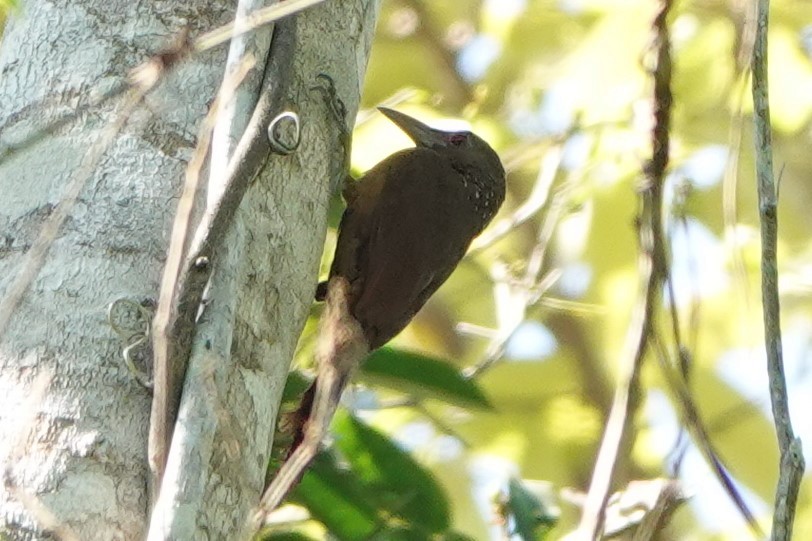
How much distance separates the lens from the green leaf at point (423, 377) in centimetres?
274

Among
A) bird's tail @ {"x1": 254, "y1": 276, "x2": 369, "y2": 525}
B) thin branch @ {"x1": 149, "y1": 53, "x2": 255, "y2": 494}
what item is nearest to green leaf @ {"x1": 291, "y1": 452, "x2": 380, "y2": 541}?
bird's tail @ {"x1": 254, "y1": 276, "x2": 369, "y2": 525}

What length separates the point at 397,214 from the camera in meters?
3.32

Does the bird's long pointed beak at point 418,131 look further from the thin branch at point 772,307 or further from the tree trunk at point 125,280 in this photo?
the thin branch at point 772,307

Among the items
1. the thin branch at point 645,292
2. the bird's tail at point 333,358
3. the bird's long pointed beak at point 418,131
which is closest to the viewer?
the thin branch at point 645,292

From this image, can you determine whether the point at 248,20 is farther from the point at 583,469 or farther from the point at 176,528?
the point at 583,469

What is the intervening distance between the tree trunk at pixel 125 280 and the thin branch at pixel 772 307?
65 centimetres

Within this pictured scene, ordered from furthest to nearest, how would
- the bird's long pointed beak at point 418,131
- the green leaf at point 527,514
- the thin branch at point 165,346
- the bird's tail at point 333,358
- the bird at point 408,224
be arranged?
the bird's long pointed beak at point 418,131 < the bird at point 408,224 < the green leaf at point 527,514 < the bird's tail at point 333,358 < the thin branch at point 165,346

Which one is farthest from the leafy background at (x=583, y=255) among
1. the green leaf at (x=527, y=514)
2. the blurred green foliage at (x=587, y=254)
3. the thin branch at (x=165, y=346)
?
the thin branch at (x=165, y=346)

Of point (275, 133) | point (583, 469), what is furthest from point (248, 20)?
point (583, 469)

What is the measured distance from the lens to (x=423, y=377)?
2742 mm

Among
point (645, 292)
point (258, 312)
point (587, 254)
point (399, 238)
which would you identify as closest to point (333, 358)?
point (258, 312)

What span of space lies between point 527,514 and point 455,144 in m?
1.49

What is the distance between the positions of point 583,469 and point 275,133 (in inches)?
106

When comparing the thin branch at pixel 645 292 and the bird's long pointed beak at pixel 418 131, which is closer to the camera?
the thin branch at pixel 645 292
